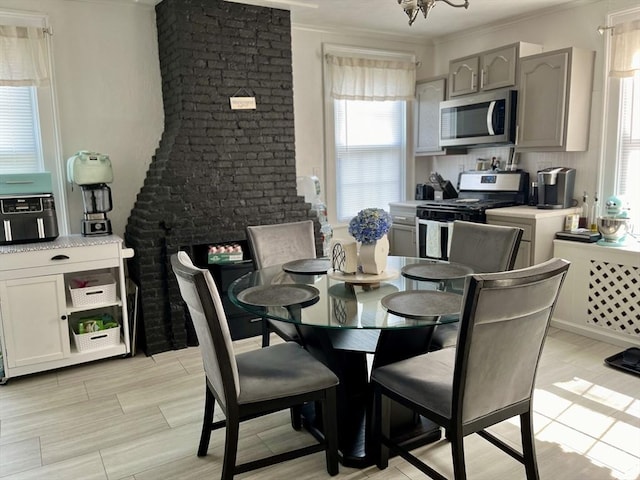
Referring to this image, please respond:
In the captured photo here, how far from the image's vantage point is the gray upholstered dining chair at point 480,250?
257 centimetres

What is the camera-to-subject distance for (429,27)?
15.7 ft

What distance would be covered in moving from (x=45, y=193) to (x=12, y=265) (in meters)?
0.53

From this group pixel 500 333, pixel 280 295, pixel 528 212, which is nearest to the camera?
pixel 500 333

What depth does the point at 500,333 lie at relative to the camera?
1.71m

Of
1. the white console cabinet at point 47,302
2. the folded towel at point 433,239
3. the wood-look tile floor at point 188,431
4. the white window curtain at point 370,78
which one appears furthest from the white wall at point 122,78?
the wood-look tile floor at point 188,431

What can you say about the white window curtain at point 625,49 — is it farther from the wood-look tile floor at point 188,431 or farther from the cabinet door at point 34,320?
the cabinet door at point 34,320

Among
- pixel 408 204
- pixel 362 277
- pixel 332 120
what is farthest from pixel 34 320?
pixel 408 204

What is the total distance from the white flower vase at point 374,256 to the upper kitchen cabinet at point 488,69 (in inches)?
98.3

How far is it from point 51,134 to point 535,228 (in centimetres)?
360

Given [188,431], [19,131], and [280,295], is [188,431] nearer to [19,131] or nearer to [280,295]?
[280,295]

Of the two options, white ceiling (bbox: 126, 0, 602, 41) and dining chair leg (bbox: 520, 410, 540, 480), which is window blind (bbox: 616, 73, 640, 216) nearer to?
white ceiling (bbox: 126, 0, 602, 41)

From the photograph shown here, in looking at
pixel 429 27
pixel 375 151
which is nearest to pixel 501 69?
pixel 429 27

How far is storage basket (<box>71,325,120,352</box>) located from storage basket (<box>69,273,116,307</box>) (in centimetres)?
20

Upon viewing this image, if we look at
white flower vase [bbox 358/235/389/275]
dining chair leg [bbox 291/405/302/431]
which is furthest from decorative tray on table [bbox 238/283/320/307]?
dining chair leg [bbox 291/405/302/431]
